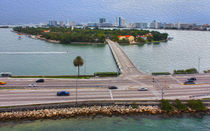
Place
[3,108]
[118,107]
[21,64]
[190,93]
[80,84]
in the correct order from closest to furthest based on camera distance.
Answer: [3,108]
[118,107]
[190,93]
[80,84]
[21,64]

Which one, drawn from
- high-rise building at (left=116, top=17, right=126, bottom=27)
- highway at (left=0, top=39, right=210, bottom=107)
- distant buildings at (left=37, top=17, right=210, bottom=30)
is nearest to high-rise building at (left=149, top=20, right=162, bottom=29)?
distant buildings at (left=37, top=17, right=210, bottom=30)

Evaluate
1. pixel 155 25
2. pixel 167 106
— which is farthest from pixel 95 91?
pixel 155 25

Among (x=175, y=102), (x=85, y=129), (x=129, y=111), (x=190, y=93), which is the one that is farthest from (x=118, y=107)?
(x=190, y=93)

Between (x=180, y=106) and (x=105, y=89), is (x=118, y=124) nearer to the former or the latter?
(x=105, y=89)

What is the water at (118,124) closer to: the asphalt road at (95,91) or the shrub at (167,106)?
the shrub at (167,106)

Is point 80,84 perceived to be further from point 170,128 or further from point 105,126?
point 170,128

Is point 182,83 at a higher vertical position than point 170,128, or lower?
higher

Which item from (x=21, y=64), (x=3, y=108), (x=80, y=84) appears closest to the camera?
(x=3, y=108)

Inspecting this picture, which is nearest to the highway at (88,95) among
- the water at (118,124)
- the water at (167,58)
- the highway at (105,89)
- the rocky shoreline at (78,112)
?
the highway at (105,89)
